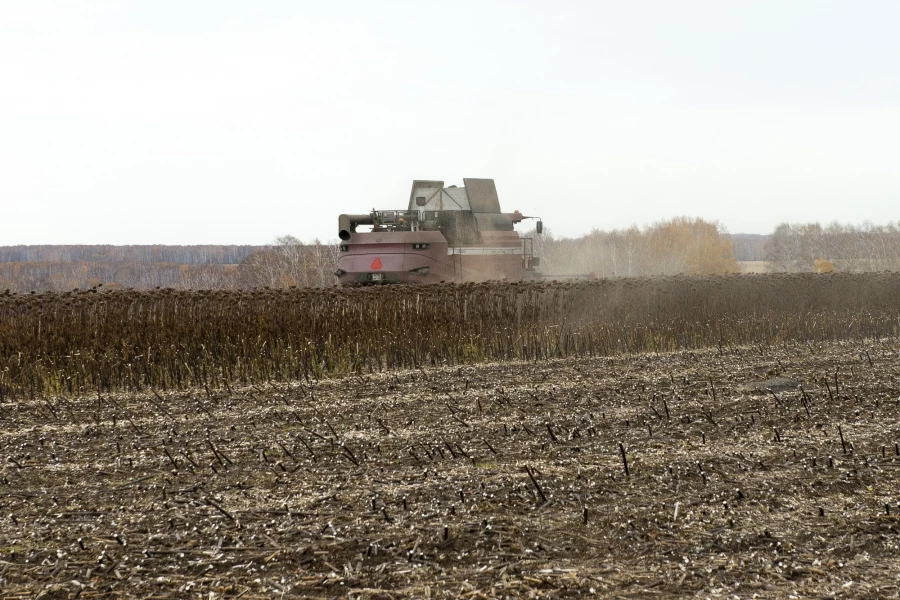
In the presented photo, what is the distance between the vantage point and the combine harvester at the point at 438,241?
1634cm

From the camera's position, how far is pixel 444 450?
7.37 meters

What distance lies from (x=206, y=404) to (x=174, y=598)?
5.77 m

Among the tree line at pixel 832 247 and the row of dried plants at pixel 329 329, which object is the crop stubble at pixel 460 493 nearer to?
the row of dried plants at pixel 329 329

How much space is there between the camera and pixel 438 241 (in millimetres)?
16656

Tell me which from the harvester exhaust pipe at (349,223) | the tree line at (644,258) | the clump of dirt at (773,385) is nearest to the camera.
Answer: the clump of dirt at (773,385)

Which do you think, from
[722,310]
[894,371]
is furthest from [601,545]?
[722,310]

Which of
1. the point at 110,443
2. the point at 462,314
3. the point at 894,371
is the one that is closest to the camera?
the point at 110,443

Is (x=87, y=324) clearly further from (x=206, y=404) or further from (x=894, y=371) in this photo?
(x=894, y=371)

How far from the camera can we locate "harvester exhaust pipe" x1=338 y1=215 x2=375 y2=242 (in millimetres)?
16906

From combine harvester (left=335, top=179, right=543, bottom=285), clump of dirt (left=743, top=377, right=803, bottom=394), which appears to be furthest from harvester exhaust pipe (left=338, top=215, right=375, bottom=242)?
clump of dirt (left=743, top=377, right=803, bottom=394)

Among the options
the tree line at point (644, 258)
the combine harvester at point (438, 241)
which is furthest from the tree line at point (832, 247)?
the combine harvester at point (438, 241)

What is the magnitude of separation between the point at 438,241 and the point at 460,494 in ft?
36.0

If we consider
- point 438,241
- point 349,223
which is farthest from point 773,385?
point 349,223

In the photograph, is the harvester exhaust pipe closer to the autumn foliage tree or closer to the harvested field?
the harvested field
